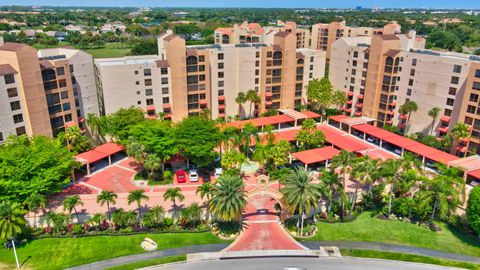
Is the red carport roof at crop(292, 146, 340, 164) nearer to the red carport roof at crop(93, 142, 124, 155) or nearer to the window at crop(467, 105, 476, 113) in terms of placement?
the window at crop(467, 105, 476, 113)

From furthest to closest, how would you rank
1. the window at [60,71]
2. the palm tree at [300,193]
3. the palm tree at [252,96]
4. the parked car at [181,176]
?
the palm tree at [252,96], the window at [60,71], the parked car at [181,176], the palm tree at [300,193]

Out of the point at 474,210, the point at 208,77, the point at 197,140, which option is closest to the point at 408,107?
the point at 474,210

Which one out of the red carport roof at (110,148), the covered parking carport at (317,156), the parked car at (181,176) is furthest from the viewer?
the red carport roof at (110,148)

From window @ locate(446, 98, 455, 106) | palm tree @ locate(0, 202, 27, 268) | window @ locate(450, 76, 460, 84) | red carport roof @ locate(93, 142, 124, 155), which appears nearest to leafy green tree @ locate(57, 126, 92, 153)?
red carport roof @ locate(93, 142, 124, 155)

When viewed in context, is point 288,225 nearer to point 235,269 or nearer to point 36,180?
point 235,269

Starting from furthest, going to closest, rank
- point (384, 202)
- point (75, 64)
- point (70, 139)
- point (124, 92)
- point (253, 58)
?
point (253, 58) → point (124, 92) → point (75, 64) → point (70, 139) → point (384, 202)

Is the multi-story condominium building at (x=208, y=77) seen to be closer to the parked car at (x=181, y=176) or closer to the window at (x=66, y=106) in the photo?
the window at (x=66, y=106)

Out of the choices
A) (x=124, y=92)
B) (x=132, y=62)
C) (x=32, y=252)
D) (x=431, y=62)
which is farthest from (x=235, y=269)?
(x=431, y=62)

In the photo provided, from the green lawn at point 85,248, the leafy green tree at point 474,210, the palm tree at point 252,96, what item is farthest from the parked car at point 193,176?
the leafy green tree at point 474,210
